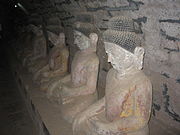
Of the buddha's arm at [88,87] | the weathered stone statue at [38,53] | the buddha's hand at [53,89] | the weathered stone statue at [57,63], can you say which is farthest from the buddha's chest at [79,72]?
the weathered stone statue at [38,53]

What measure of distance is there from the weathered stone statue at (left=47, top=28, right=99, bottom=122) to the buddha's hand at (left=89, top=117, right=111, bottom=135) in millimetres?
Answer: 554

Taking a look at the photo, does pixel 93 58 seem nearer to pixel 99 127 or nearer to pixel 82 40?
pixel 82 40

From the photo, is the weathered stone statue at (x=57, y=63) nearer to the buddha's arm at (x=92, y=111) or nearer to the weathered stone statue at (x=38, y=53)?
the weathered stone statue at (x=38, y=53)

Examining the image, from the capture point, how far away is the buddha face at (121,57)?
6.61 feet

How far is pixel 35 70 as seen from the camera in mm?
4750

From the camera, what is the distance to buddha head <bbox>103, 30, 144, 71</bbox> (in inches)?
78.8

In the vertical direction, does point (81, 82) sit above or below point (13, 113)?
above

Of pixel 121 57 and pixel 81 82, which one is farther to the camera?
pixel 81 82

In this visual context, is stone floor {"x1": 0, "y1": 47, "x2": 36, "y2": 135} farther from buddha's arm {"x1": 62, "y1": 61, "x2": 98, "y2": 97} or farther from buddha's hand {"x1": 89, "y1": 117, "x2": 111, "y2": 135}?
buddha's hand {"x1": 89, "y1": 117, "x2": 111, "y2": 135}

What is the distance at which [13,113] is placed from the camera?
4.84m

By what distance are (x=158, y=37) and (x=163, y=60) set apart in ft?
1.00

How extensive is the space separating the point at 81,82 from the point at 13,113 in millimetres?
2548

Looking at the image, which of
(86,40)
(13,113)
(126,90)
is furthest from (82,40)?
(13,113)

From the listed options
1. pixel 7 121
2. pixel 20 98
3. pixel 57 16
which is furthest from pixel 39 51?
pixel 7 121
